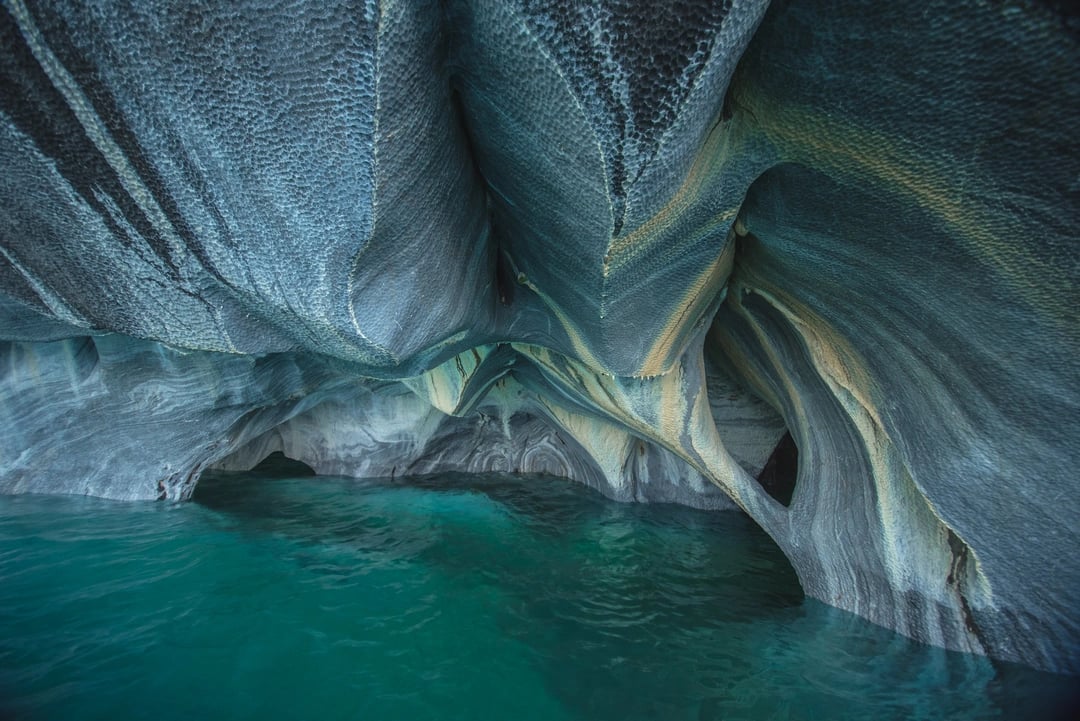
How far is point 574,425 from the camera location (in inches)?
319

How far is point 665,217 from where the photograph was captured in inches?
112

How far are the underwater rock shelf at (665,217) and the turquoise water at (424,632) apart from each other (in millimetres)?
758

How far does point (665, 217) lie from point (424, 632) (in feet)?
10.6

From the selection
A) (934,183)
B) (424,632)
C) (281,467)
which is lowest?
(424,632)

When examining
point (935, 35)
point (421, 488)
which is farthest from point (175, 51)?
point (421, 488)

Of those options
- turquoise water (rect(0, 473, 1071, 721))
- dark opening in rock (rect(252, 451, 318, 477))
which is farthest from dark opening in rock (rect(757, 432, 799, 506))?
dark opening in rock (rect(252, 451, 318, 477))

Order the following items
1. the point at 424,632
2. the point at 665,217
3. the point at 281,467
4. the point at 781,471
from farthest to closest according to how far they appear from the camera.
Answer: the point at 281,467, the point at 781,471, the point at 424,632, the point at 665,217

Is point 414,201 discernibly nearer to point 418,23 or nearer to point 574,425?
point 418,23

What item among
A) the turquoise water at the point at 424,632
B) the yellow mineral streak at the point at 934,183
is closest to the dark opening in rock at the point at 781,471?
the turquoise water at the point at 424,632

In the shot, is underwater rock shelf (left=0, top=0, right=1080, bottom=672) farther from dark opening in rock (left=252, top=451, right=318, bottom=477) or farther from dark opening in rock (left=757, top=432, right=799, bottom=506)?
dark opening in rock (left=252, top=451, right=318, bottom=477)

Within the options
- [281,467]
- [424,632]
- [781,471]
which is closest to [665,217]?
[424,632]

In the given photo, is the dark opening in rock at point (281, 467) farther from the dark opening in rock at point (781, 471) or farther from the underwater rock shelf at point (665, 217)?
the dark opening in rock at point (781, 471)

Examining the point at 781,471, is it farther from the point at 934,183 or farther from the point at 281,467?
the point at 281,467

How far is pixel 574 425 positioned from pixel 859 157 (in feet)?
20.0
